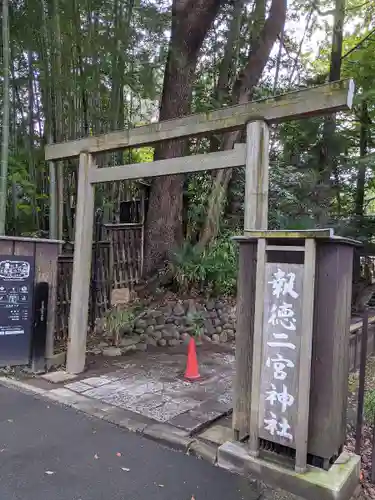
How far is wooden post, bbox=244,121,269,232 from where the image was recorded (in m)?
3.52

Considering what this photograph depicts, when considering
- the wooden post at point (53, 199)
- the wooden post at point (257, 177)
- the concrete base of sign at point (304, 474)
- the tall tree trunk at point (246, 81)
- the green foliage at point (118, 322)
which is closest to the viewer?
the concrete base of sign at point (304, 474)

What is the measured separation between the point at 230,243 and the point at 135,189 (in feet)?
8.47

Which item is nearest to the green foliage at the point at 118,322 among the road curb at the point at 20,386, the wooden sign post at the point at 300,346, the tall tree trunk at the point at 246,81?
the road curb at the point at 20,386

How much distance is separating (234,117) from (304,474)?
2946mm

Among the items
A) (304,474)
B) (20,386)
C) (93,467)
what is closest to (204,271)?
(20,386)

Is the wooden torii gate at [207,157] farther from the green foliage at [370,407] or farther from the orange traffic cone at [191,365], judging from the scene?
the green foliage at [370,407]

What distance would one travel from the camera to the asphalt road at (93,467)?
2441 mm

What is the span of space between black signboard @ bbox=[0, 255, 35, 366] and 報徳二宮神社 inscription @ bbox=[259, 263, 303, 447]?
10.8 ft

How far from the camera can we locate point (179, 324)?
6.85 meters

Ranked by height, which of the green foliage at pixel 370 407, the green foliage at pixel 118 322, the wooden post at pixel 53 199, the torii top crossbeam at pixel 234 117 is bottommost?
the green foliage at pixel 370 407

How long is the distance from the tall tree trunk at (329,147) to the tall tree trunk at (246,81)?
1237 millimetres

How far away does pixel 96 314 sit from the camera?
698 centimetres

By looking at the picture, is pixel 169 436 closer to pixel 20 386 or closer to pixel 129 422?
pixel 129 422

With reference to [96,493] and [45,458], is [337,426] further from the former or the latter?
[45,458]
